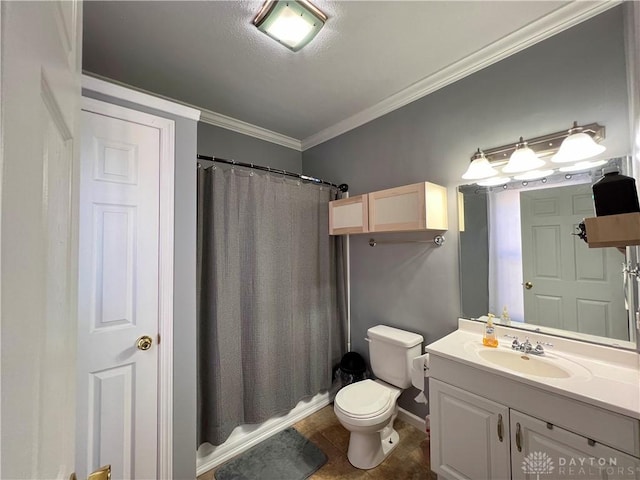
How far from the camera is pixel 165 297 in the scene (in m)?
1.35

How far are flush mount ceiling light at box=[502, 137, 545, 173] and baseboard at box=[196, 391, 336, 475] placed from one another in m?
2.26

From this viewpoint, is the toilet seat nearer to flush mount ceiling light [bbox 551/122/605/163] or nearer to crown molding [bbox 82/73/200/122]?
flush mount ceiling light [bbox 551/122/605/163]

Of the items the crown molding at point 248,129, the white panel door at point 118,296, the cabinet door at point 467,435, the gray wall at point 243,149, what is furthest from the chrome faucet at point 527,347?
the crown molding at point 248,129

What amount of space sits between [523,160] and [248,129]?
2217 mm

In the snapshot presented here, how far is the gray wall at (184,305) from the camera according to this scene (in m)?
1.38

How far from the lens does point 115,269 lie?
1.23 m

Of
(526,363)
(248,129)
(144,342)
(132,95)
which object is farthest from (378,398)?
(248,129)

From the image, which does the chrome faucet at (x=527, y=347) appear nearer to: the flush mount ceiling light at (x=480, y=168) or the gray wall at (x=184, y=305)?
the flush mount ceiling light at (x=480, y=168)

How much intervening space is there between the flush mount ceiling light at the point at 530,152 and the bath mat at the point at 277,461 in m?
2.11

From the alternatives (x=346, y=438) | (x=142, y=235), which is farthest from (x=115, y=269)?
(x=346, y=438)

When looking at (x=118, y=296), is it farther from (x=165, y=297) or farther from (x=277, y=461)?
(x=277, y=461)

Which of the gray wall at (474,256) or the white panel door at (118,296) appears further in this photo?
the gray wall at (474,256)

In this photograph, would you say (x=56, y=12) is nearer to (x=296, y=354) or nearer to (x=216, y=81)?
(x=216, y=81)

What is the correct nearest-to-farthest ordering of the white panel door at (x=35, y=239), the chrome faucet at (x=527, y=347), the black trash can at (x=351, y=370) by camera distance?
the white panel door at (x=35, y=239)
the chrome faucet at (x=527, y=347)
the black trash can at (x=351, y=370)
